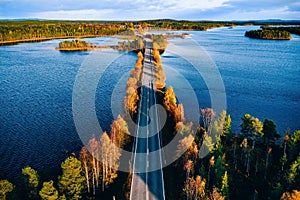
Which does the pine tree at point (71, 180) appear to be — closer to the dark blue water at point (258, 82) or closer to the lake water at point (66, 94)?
the lake water at point (66, 94)

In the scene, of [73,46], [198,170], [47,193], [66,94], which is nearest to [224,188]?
[198,170]

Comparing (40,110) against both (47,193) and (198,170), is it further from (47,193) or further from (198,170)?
(198,170)

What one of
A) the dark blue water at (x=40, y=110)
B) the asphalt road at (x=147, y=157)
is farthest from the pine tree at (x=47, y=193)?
the dark blue water at (x=40, y=110)

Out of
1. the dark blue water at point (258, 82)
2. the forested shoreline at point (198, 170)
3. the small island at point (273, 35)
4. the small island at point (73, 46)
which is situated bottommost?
the forested shoreline at point (198, 170)

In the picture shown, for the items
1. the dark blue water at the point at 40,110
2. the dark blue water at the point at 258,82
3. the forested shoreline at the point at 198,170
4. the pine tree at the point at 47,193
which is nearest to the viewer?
the pine tree at the point at 47,193

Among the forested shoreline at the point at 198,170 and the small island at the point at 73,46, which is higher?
the small island at the point at 73,46

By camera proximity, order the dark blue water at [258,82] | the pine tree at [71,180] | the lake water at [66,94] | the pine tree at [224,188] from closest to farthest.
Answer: the pine tree at [224,188] → the pine tree at [71,180] → the lake water at [66,94] → the dark blue water at [258,82]

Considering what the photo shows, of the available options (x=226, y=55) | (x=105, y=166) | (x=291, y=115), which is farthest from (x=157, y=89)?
(x=226, y=55)
